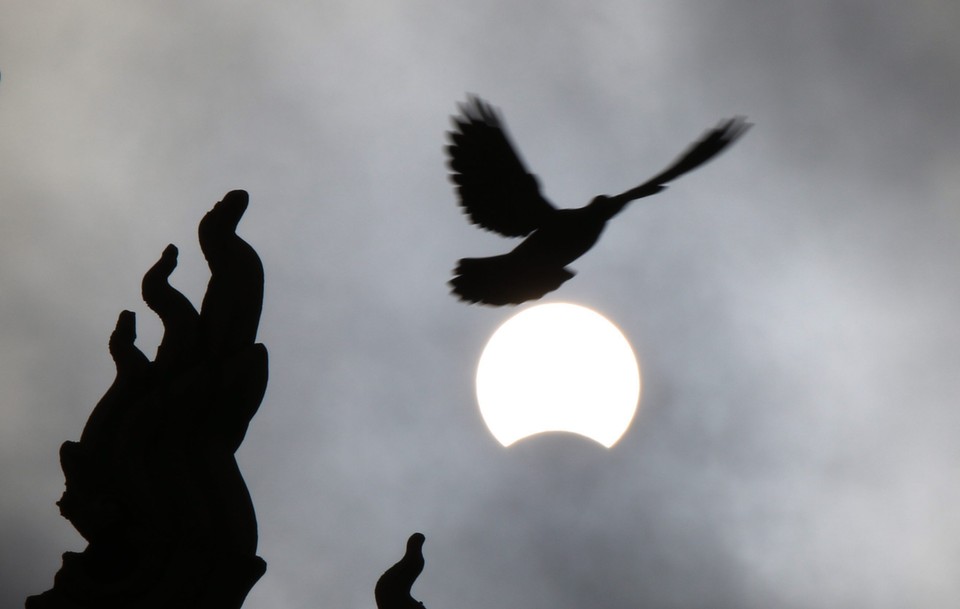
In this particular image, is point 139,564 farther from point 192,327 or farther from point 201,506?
point 192,327

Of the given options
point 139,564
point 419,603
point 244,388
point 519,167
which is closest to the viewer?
point 139,564

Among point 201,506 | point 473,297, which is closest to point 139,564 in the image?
point 201,506

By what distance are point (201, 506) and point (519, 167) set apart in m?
5.95

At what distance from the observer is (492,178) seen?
42.7 ft

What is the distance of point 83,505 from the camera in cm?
846

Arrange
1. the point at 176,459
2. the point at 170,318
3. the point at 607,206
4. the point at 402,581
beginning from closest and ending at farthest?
the point at 176,459 < the point at 170,318 < the point at 402,581 < the point at 607,206

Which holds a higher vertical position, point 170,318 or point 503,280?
point 503,280

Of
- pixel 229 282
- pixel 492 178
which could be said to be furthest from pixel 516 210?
pixel 229 282

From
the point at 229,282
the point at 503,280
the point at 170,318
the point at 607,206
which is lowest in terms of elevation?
the point at 170,318

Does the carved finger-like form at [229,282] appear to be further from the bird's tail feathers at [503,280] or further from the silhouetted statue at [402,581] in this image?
the bird's tail feathers at [503,280]

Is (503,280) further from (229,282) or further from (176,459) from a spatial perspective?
(176,459)

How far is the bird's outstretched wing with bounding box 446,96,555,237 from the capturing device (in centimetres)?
1262

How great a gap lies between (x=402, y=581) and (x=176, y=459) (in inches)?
94.2

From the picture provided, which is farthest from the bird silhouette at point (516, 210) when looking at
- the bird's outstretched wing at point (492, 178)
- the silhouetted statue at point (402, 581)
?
the silhouetted statue at point (402, 581)
